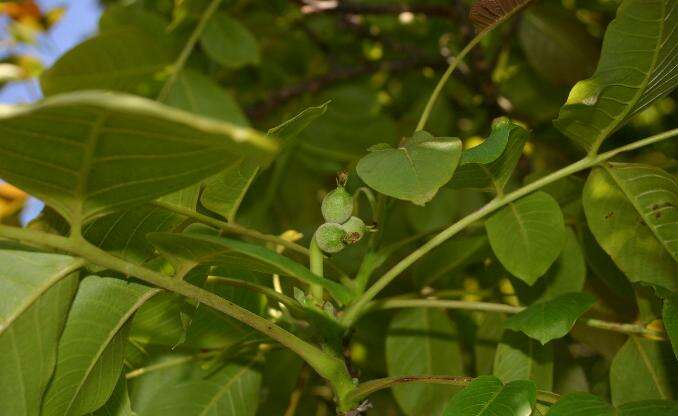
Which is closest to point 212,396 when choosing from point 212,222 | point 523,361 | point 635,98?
point 212,222

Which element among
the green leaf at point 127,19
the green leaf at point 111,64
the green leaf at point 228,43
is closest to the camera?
the green leaf at point 111,64

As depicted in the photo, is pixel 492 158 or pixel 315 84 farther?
pixel 315 84

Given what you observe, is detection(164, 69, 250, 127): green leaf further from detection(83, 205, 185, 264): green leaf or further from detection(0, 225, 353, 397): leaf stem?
detection(0, 225, 353, 397): leaf stem

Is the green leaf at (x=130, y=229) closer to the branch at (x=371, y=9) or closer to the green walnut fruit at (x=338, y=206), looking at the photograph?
the green walnut fruit at (x=338, y=206)

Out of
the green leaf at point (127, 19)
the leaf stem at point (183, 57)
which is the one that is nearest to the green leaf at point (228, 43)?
the leaf stem at point (183, 57)

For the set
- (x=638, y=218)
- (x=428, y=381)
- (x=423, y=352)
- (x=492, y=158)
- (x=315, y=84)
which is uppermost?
(x=492, y=158)

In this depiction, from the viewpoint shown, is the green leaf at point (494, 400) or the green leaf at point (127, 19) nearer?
the green leaf at point (494, 400)

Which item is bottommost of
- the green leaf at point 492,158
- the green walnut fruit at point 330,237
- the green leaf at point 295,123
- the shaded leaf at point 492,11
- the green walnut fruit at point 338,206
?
the green walnut fruit at point 330,237

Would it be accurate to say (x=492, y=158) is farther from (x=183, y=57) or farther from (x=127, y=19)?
(x=127, y=19)

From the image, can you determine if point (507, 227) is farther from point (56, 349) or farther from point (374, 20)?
point (374, 20)
